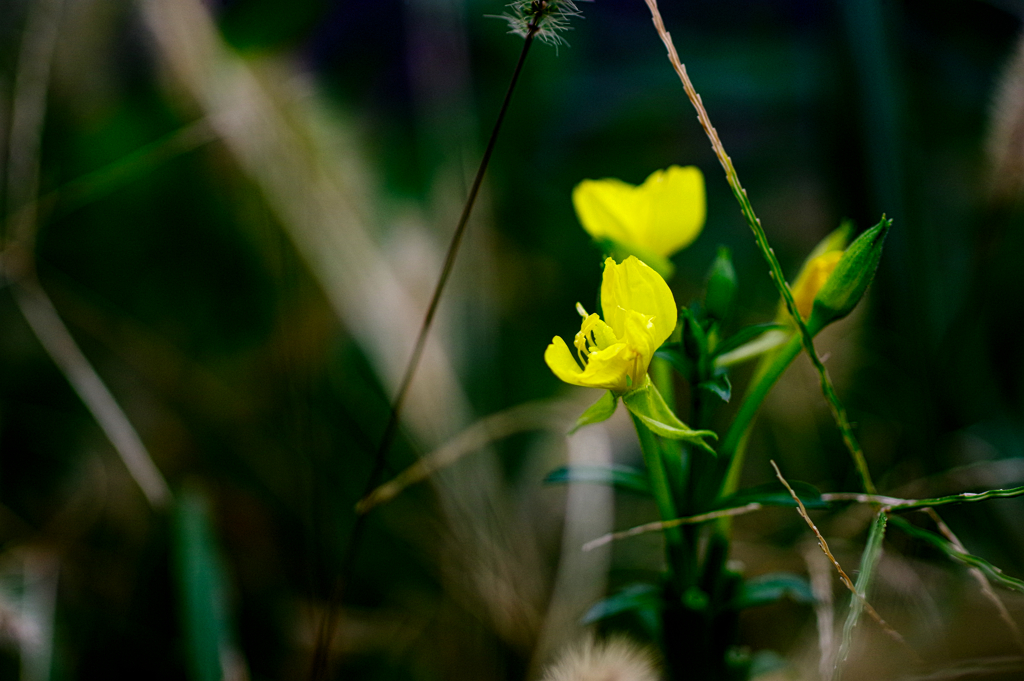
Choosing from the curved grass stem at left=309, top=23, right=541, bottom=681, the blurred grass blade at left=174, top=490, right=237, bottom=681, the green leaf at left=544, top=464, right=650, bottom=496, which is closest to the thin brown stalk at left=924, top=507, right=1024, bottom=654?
the green leaf at left=544, top=464, right=650, bottom=496

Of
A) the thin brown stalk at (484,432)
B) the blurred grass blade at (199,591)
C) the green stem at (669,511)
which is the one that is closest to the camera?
the green stem at (669,511)

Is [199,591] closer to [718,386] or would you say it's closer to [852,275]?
[718,386]

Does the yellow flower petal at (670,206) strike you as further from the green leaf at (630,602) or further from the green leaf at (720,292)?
the green leaf at (630,602)

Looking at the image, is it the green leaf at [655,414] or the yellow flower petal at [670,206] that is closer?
the green leaf at [655,414]

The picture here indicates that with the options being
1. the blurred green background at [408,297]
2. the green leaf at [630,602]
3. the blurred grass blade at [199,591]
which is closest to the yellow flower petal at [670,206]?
the green leaf at [630,602]

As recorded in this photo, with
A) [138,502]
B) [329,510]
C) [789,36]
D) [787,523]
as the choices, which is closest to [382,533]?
[329,510]

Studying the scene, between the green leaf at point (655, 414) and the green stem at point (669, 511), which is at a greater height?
the green leaf at point (655, 414)

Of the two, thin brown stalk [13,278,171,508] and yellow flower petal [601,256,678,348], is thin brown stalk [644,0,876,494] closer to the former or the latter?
yellow flower petal [601,256,678,348]
